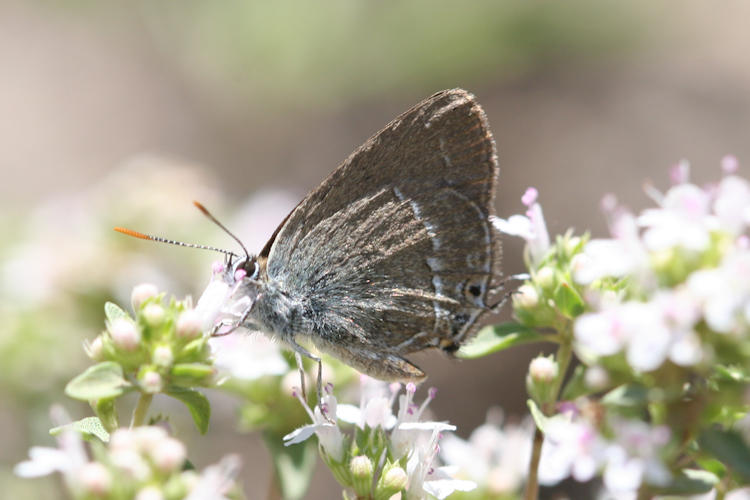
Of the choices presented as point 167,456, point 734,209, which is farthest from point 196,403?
point 734,209

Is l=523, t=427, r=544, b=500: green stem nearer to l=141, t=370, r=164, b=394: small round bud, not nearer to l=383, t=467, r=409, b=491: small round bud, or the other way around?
l=383, t=467, r=409, b=491: small round bud

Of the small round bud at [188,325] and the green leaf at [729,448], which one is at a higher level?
the small round bud at [188,325]

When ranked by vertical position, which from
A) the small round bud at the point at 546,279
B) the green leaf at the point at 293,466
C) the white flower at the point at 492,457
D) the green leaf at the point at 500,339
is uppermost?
the small round bud at the point at 546,279

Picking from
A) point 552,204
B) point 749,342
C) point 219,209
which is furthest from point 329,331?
point 552,204

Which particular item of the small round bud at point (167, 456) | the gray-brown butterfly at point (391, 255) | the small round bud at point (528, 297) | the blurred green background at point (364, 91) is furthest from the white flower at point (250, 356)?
the blurred green background at point (364, 91)

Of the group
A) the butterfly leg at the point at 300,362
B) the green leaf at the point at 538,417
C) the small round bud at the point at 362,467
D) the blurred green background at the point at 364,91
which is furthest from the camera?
the blurred green background at the point at 364,91

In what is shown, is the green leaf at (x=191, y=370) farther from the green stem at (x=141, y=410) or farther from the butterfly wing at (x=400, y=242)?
the butterfly wing at (x=400, y=242)

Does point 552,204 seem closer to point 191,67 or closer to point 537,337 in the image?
point 191,67
